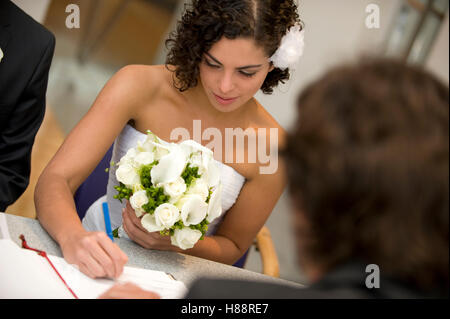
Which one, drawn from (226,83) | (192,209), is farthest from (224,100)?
(192,209)

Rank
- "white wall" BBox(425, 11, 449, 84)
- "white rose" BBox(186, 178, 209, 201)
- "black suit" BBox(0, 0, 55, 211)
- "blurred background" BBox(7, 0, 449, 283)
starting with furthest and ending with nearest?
"white wall" BBox(425, 11, 449, 84), "blurred background" BBox(7, 0, 449, 283), "black suit" BBox(0, 0, 55, 211), "white rose" BBox(186, 178, 209, 201)

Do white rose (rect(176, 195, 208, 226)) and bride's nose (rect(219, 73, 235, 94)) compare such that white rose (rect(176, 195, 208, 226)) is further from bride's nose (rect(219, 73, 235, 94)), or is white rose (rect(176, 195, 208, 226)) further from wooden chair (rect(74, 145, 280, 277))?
wooden chair (rect(74, 145, 280, 277))

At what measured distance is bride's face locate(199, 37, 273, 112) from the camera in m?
1.69

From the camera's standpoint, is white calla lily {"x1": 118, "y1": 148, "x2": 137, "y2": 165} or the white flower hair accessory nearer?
white calla lily {"x1": 118, "y1": 148, "x2": 137, "y2": 165}

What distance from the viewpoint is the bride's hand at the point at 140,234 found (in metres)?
1.50

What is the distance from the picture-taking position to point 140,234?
1.51 m

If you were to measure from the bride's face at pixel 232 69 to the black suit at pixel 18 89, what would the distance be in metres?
0.69

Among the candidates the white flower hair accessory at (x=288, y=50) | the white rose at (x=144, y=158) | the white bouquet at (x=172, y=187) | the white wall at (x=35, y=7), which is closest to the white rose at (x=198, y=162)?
the white bouquet at (x=172, y=187)

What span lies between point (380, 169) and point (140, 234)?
997 mm

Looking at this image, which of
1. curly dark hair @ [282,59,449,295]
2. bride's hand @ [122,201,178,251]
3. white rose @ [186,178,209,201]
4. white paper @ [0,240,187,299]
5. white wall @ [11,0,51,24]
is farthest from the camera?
white wall @ [11,0,51,24]

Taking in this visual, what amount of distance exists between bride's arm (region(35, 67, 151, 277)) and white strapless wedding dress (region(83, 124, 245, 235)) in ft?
0.38

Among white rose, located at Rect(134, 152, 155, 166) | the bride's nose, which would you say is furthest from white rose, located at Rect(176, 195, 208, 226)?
the bride's nose

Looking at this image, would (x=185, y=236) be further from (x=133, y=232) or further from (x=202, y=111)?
(x=202, y=111)
